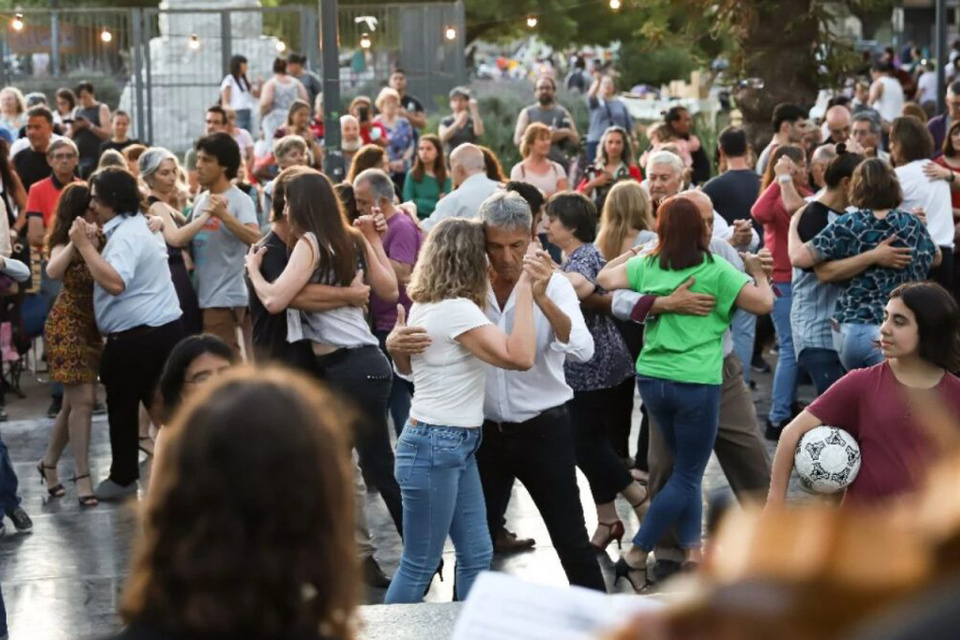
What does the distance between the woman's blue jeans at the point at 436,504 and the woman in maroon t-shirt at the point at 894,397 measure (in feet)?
3.64

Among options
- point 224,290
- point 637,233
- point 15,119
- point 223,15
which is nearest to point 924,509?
point 637,233

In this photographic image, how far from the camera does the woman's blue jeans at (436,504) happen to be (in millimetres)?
5684

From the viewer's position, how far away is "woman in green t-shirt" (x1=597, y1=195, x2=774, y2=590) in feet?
22.8

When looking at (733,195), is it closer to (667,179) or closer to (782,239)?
(782,239)

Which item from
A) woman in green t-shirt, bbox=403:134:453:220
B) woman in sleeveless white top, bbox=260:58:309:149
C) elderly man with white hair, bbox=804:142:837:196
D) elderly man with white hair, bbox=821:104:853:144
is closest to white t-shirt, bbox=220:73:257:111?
woman in sleeveless white top, bbox=260:58:309:149

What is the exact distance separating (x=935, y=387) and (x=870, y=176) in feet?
10.4

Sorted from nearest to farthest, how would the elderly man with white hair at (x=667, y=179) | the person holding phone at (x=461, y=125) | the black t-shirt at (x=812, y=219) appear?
the elderly man with white hair at (x=667, y=179) → the black t-shirt at (x=812, y=219) → the person holding phone at (x=461, y=125)

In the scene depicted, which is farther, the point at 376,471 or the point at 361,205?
the point at 361,205

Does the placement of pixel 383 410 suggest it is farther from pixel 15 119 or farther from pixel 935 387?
pixel 15 119

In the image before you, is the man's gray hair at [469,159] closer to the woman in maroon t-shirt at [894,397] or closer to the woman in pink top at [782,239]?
the woman in pink top at [782,239]

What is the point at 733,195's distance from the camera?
36.4 feet

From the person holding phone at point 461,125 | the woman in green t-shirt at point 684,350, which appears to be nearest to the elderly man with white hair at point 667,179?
the woman in green t-shirt at point 684,350

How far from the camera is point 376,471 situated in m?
7.22

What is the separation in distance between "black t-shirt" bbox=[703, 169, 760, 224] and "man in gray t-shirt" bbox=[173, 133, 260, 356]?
3.23m
